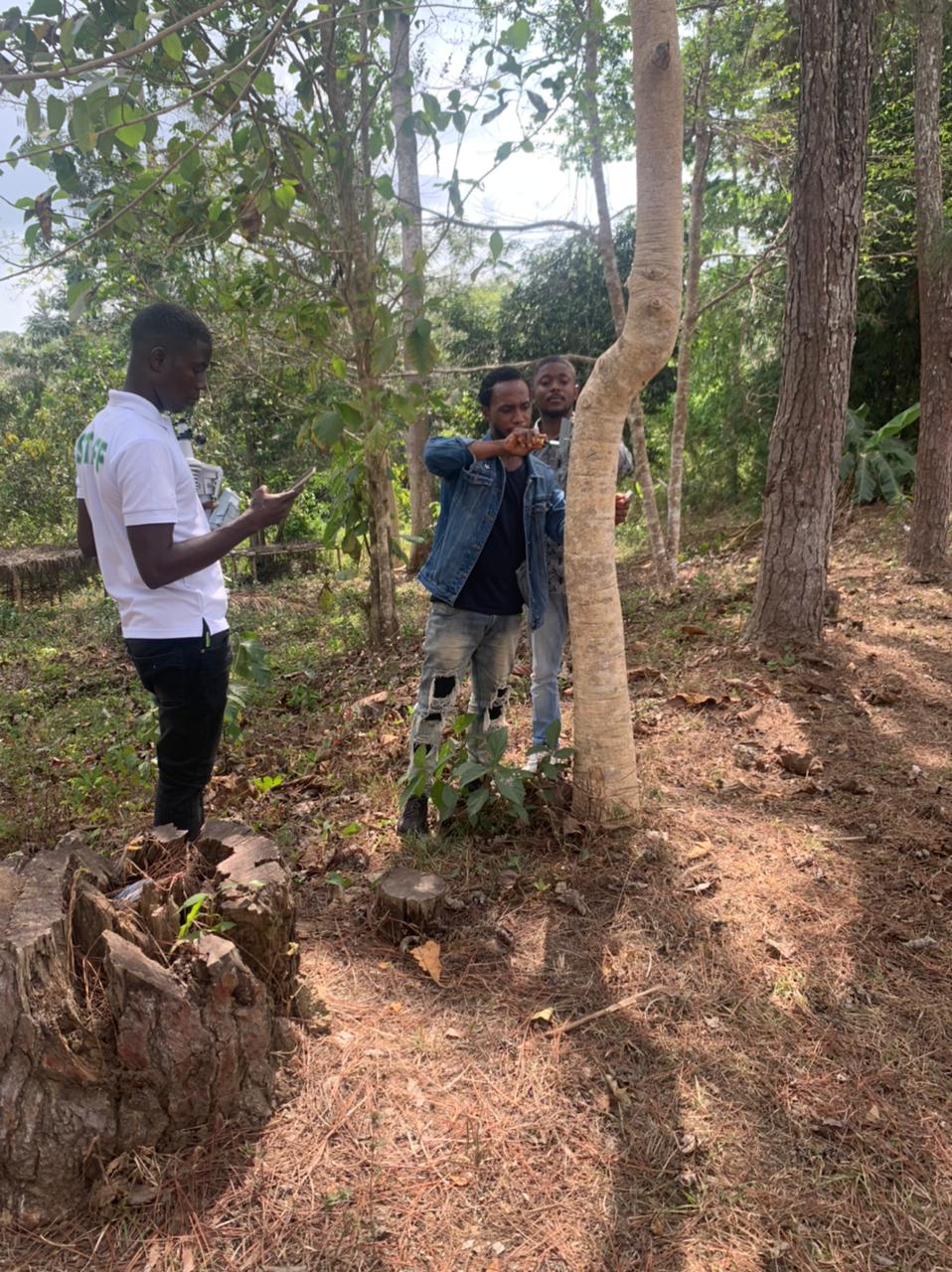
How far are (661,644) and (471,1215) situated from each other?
184 inches

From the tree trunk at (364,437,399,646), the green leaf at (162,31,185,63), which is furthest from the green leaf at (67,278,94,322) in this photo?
the tree trunk at (364,437,399,646)

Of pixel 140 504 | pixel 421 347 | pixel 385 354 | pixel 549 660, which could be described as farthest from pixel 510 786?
pixel 421 347

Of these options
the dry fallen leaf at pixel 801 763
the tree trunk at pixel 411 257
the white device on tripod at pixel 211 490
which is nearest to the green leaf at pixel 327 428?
the white device on tripod at pixel 211 490

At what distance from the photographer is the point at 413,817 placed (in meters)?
3.28

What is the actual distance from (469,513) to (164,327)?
1.30 meters

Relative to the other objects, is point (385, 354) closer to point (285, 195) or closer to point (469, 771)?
point (285, 195)

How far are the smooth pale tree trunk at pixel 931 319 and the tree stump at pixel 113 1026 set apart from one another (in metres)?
7.44

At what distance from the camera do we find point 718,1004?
2.25 meters

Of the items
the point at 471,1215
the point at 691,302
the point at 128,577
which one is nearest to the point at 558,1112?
the point at 471,1215

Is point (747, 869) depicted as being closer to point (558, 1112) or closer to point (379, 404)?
point (558, 1112)

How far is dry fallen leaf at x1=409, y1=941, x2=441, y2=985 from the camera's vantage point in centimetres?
240

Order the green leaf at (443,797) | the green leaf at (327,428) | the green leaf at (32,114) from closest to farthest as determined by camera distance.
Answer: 1. the green leaf at (32,114)
2. the green leaf at (443,797)
3. the green leaf at (327,428)

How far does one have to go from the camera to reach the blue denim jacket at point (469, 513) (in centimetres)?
302

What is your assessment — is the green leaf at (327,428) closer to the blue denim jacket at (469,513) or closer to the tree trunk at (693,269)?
the blue denim jacket at (469,513)
